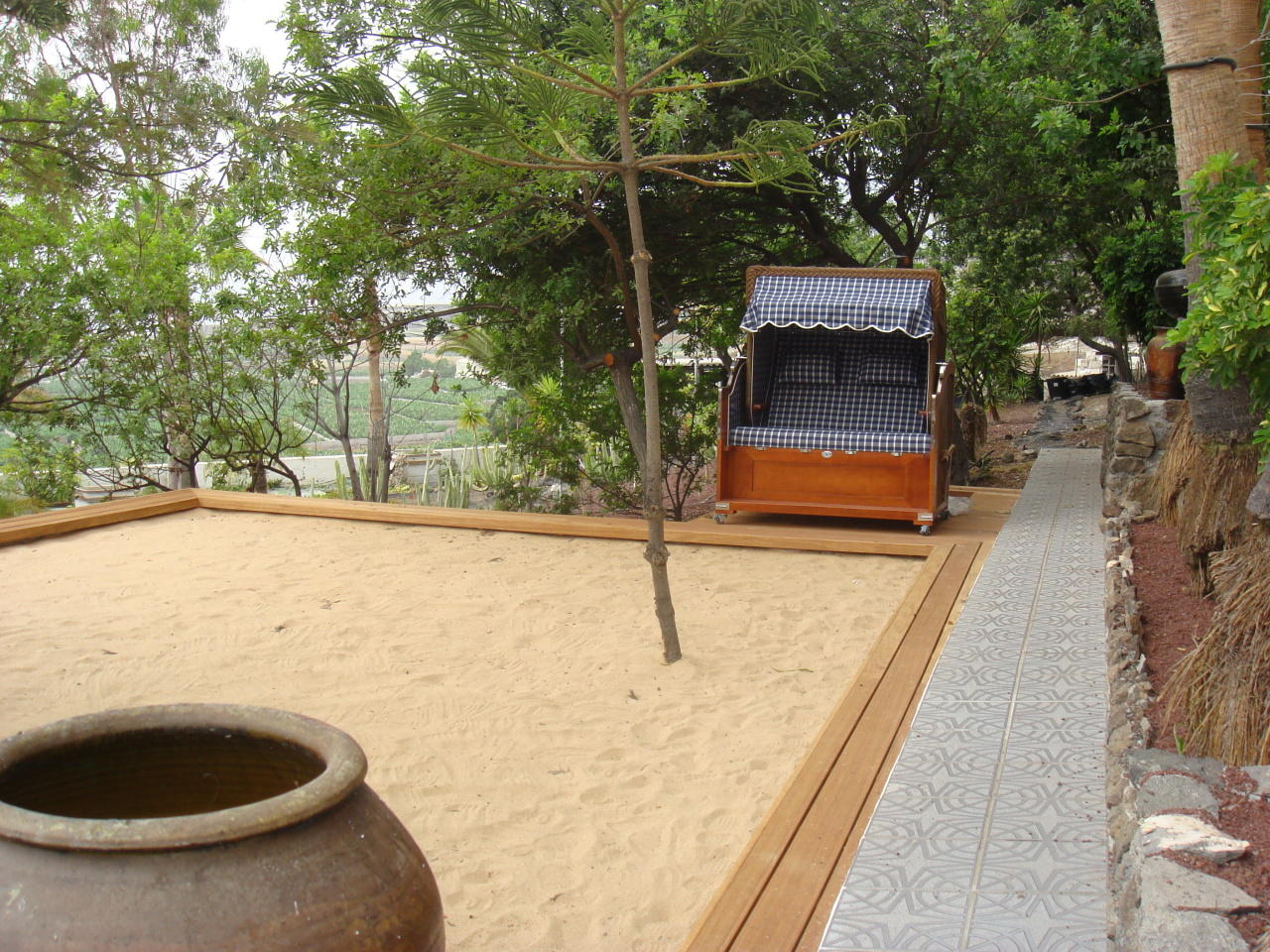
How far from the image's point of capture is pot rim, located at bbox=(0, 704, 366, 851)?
1528 millimetres

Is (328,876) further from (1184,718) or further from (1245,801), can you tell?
(1184,718)

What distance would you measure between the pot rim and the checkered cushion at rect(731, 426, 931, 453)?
5392 mm

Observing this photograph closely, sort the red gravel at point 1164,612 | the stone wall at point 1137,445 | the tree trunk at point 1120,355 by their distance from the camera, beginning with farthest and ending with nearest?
the tree trunk at point 1120,355
the stone wall at point 1137,445
the red gravel at point 1164,612

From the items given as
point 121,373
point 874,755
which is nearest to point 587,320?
point 121,373

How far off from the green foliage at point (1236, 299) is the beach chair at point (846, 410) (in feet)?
10.0

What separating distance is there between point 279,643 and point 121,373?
21.7 feet

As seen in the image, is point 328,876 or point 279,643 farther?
point 279,643

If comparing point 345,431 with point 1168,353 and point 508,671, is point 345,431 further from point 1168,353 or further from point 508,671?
point 1168,353

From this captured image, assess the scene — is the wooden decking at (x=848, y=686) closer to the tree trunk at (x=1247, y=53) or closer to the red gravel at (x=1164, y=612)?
the red gravel at (x=1164, y=612)

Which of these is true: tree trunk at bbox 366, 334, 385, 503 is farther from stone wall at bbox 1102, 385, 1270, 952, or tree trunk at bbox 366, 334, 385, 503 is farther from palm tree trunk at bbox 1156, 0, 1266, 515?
stone wall at bbox 1102, 385, 1270, 952

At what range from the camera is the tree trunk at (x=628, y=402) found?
9.78m

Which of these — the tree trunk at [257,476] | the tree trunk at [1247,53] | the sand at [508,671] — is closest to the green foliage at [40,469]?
the tree trunk at [257,476]

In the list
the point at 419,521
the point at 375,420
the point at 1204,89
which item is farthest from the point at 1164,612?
the point at 375,420

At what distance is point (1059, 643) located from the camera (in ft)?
13.7
